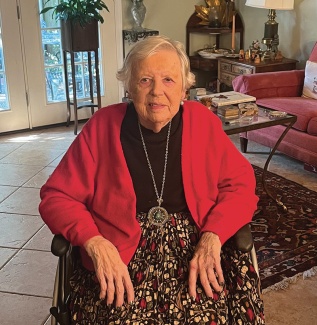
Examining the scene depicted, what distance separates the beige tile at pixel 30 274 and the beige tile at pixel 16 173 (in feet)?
3.22

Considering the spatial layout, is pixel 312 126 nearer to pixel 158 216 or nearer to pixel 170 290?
pixel 158 216

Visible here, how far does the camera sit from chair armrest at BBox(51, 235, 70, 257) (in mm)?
1353

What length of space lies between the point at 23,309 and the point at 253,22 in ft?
12.4

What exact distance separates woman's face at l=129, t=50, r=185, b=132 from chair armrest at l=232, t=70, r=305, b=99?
7.45 feet

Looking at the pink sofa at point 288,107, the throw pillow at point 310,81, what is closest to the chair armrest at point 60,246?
the pink sofa at point 288,107

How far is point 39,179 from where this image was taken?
3389 millimetres

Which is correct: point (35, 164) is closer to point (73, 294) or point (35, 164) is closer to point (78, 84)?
point (78, 84)

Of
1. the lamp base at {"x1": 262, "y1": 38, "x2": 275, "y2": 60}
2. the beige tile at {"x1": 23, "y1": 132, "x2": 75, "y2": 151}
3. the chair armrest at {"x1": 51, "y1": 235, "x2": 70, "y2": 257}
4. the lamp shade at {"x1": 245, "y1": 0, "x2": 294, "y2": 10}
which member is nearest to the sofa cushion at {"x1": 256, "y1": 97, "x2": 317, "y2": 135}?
the lamp base at {"x1": 262, "y1": 38, "x2": 275, "y2": 60}

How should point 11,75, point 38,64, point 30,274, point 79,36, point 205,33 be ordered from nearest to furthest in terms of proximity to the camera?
point 30,274
point 79,36
point 11,75
point 38,64
point 205,33

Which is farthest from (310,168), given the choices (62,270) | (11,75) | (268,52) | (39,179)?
(11,75)

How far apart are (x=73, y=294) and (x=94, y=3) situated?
3178 millimetres

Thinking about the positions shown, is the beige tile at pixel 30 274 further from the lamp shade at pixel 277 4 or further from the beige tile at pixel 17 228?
the lamp shade at pixel 277 4

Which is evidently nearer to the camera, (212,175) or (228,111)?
(212,175)

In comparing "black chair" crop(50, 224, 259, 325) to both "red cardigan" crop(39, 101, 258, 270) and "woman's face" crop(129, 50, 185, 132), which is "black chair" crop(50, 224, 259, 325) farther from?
"woman's face" crop(129, 50, 185, 132)
